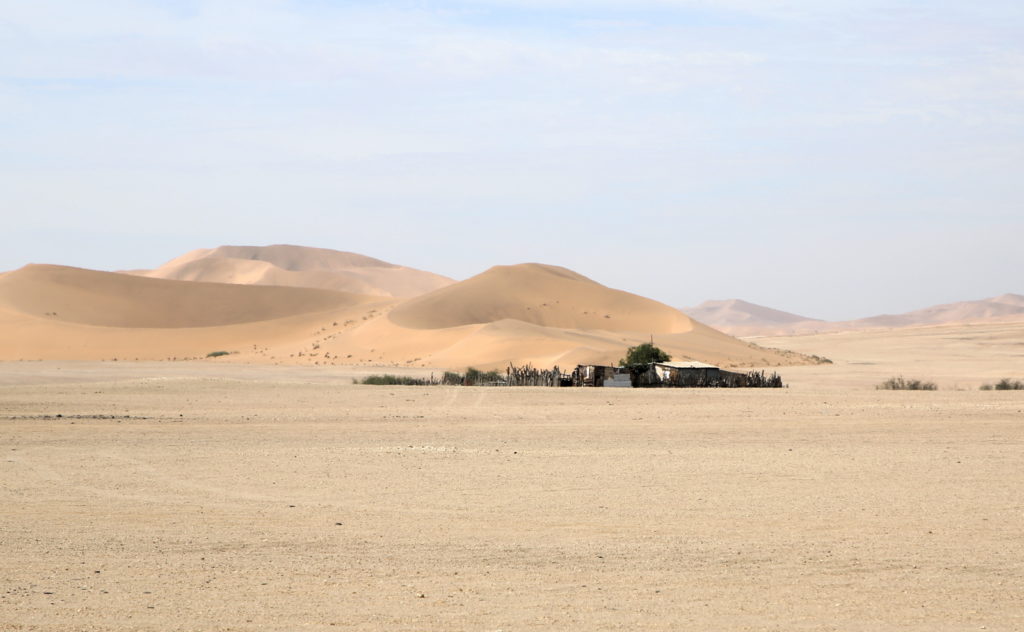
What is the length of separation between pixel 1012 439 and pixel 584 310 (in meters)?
57.6

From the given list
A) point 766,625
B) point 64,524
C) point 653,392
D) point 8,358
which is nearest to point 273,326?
point 8,358

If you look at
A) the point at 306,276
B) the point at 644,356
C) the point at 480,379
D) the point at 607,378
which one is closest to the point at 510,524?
the point at 607,378

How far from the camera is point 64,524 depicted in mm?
10703

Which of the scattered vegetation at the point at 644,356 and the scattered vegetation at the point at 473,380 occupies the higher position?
the scattered vegetation at the point at 644,356

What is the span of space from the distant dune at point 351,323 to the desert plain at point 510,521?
26228 mm

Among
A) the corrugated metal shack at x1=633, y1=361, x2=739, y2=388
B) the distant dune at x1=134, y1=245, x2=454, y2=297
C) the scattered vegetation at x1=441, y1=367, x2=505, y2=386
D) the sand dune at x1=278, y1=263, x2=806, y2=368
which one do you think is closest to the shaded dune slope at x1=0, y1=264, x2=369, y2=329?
the sand dune at x1=278, y1=263, x2=806, y2=368

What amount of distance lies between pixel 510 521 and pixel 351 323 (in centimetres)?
6232

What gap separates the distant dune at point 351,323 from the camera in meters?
56.5

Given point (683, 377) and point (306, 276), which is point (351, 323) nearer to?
point (683, 377)

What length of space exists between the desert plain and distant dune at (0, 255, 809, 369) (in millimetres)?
26228

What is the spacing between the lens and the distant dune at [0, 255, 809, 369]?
185 feet

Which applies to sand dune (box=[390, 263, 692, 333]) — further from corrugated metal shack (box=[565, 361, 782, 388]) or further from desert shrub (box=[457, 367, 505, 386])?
corrugated metal shack (box=[565, 361, 782, 388])

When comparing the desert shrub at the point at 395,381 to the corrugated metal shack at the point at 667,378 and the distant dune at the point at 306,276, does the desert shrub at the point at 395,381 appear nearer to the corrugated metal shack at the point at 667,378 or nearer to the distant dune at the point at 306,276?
the corrugated metal shack at the point at 667,378

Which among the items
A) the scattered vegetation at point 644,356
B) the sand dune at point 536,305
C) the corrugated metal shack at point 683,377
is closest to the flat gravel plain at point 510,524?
the corrugated metal shack at point 683,377
